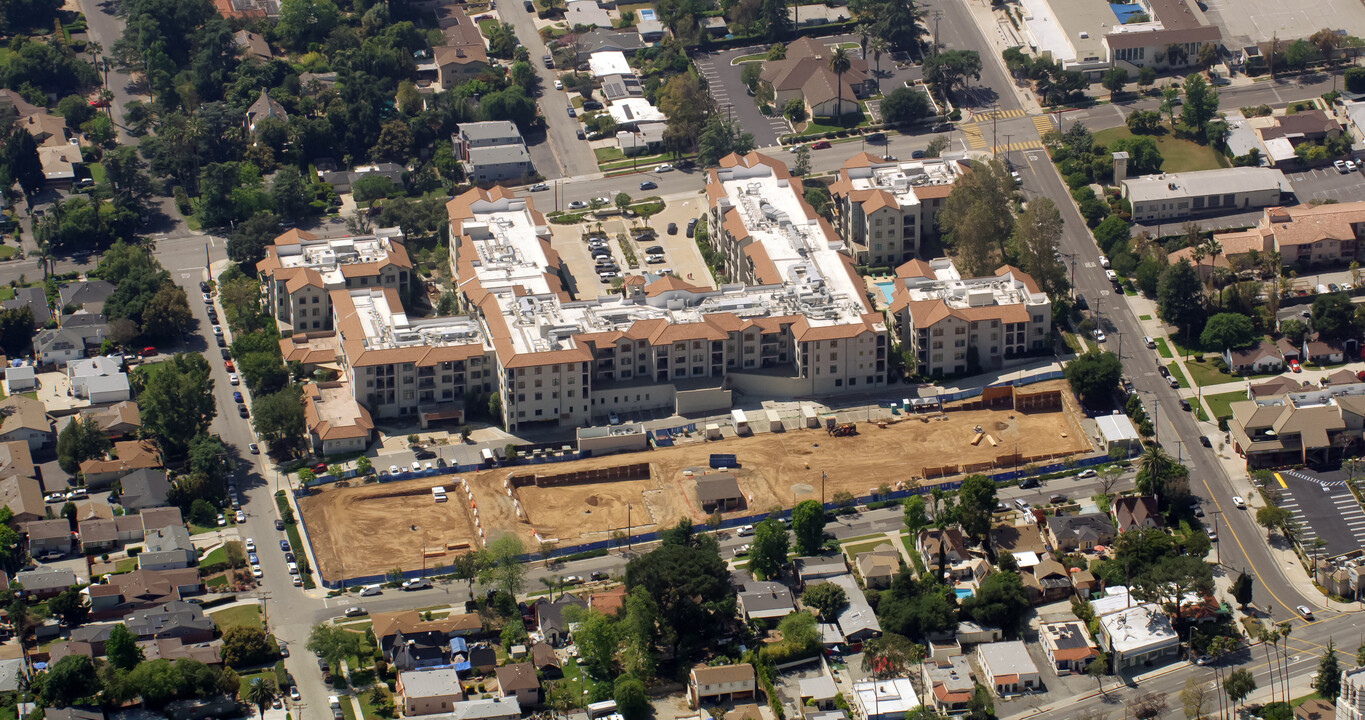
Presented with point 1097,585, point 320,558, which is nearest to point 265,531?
point 320,558

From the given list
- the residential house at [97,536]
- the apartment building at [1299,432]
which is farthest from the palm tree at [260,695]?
the apartment building at [1299,432]

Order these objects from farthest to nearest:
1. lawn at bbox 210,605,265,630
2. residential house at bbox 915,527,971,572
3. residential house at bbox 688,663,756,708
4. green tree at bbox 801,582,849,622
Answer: residential house at bbox 915,527,971,572 < lawn at bbox 210,605,265,630 < green tree at bbox 801,582,849,622 < residential house at bbox 688,663,756,708

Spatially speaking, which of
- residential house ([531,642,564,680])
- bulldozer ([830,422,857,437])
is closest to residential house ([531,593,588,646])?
residential house ([531,642,564,680])

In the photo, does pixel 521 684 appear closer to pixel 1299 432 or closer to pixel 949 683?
pixel 949 683

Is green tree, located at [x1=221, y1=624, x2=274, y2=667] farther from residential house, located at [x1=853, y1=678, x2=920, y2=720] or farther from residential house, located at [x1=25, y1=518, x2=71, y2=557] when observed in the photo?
residential house, located at [x1=853, y1=678, x2=920, y2=720]

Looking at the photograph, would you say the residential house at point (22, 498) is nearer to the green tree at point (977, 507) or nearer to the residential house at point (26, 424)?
the residential house at point (26, 424)

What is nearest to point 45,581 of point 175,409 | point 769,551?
point 175,409
